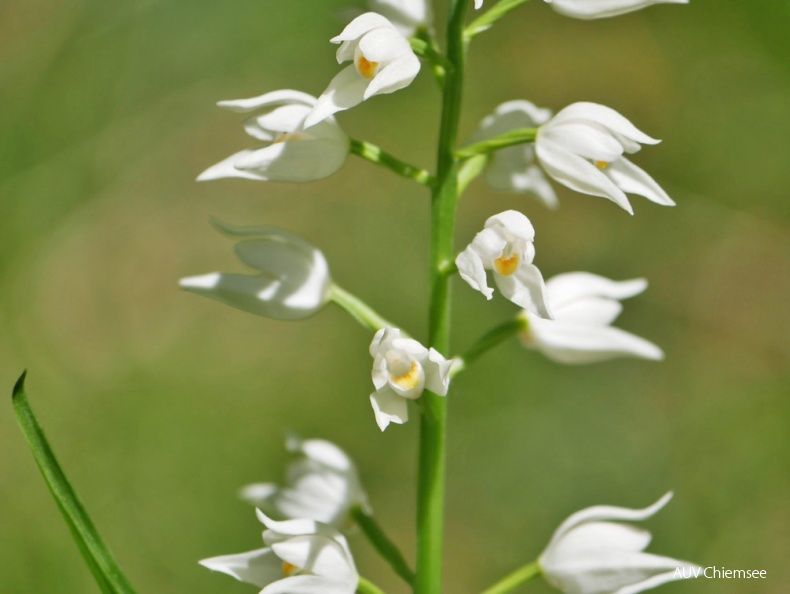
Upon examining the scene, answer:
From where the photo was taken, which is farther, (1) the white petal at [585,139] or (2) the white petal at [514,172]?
(2) the white petal at [514,172]

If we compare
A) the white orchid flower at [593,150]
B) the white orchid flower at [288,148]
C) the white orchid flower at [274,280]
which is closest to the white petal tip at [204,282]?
the white orchid flower at [274,280]

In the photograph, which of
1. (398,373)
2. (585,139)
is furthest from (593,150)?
(398,373)

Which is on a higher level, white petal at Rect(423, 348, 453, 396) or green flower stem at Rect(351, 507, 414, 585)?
white petal at Rect(423, 348, 453, 396)

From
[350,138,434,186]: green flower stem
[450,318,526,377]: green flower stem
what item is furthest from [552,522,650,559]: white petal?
[350,138,434,186]: green flower stem

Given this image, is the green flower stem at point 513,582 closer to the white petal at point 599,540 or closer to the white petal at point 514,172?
the white petal at point 599,540

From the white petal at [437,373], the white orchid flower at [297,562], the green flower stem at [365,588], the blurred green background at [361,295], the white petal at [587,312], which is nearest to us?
the white petal at [437,373]

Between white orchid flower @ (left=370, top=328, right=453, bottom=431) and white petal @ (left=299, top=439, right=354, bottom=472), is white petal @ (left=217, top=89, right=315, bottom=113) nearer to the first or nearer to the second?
white orchid flower @ (left=370, top=328, right=453, bottom=431)
